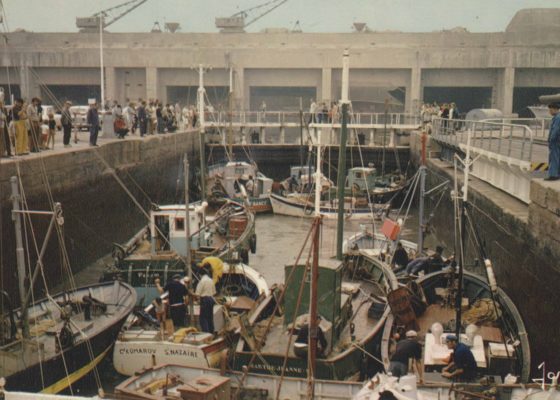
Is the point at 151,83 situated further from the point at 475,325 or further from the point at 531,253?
the point at 475,325

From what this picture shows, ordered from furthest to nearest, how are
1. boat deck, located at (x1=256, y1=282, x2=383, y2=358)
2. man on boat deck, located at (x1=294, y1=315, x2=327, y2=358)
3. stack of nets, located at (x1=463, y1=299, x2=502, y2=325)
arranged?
1. stack of nets, located at (x1=463, y1=299, x2=502, y2=325)
2. boat deck, located at (x1=256, y1=282, x2=383, y2=358)
3. man on boat deck, located at (x1=294, y1=315, x2=327, y2=358)

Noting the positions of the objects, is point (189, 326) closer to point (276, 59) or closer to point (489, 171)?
point (489, 171)

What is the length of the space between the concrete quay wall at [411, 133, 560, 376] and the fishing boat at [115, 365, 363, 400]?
398 centimetres

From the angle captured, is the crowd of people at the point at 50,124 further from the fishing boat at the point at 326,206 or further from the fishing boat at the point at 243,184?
the fishing boat at the point at 326,206

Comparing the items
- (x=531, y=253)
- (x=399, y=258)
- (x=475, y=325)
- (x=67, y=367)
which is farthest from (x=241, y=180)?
(x=475, y=325)

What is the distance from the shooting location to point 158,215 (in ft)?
61.5

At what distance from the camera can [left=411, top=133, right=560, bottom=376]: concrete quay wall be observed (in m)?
12.0

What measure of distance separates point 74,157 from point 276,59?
108ft

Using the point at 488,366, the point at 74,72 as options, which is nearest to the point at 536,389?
the point at 488,366

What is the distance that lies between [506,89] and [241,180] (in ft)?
84.2

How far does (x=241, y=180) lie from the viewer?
36219 millimetres

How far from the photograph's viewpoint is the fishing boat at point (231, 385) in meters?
9.67

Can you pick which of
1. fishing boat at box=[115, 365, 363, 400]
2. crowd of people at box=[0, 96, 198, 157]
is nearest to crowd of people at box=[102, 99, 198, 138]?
crowd of people at box=[0, 96, 198, 157]

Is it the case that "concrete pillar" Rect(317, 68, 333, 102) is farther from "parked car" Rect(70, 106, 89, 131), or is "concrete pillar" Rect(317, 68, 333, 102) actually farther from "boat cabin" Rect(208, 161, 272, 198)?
"parked car" Rect(70, 106, 89, 131)
